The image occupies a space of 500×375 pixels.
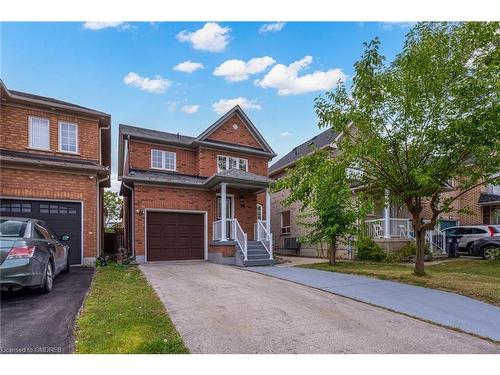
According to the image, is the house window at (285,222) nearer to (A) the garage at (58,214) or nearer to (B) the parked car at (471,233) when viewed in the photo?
(B) the parked car at (471,233)

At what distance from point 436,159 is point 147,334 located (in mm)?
7696

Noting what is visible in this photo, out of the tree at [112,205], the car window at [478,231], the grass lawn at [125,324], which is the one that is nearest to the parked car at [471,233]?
the car window at [478,231]

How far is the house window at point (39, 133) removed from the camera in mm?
11898

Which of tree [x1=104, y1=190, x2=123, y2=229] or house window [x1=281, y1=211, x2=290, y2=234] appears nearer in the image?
house window [x1=281, y1=211, x2=290, y2=234]

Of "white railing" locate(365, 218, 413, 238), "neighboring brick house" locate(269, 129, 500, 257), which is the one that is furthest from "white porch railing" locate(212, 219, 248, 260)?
"white railing" locate(365, 218, 413, 238)

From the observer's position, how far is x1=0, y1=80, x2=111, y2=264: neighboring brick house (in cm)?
1062

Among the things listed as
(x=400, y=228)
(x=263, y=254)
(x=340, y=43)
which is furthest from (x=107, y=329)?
(x=400, y=228)

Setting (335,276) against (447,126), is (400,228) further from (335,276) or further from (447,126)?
(447,126)

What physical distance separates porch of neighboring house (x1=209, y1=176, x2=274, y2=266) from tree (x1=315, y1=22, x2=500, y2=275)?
5.75 metres

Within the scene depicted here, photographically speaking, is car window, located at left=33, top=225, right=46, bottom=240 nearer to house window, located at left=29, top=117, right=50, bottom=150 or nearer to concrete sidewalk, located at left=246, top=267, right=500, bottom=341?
concrete sidewalk, located at left=246, top=267, right=500, bottom=341

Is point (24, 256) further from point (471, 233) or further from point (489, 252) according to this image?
point (471, 233)

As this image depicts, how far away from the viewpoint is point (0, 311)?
5.14 metres

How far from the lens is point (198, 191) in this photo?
14.6 metres

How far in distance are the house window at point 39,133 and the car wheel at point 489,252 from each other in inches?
697
